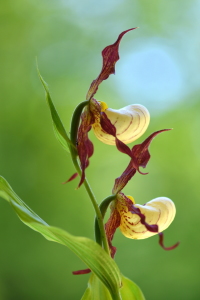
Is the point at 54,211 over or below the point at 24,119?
below

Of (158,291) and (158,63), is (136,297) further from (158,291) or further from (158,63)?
(158,63)

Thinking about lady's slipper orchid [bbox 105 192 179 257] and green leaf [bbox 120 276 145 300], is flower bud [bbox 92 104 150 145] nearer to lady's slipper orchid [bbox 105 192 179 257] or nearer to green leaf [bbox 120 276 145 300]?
lady's slipper orchid [bbox 105 192 179 257]

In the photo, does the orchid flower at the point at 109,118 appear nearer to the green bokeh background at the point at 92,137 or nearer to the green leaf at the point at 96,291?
the green leaf at the point at 96,291

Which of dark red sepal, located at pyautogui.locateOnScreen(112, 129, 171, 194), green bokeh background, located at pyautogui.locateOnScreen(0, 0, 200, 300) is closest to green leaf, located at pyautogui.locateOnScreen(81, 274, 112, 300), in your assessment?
dark red sepal, located at pyautogui.locateOnScreen(112, 129, 171, 194)

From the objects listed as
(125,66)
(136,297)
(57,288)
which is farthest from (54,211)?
(136,297)

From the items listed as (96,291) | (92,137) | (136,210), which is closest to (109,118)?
(136,210)

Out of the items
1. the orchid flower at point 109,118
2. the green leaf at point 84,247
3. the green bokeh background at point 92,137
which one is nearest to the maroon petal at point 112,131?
the orchid flower at point 109,118
